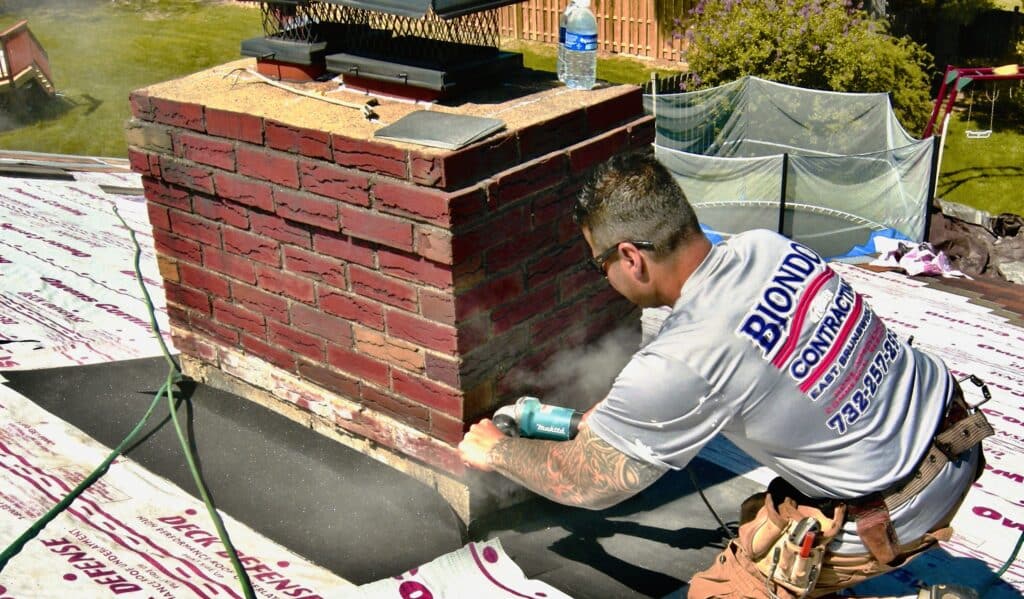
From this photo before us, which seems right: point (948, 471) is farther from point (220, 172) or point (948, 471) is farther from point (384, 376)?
point (220, 172)

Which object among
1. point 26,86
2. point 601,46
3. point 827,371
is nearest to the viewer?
point 827,371

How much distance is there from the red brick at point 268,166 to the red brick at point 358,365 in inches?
22.1

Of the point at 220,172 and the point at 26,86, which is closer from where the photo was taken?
the point at 220,172

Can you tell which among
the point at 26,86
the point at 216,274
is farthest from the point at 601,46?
the point at 216,274

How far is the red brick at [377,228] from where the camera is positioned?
9.16ft

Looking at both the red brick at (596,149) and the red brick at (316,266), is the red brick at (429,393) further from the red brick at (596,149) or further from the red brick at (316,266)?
the red brick at (596,149)

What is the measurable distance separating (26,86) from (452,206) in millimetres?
18599

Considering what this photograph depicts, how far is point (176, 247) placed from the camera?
3.59 metres

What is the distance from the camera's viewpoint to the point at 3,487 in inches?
118

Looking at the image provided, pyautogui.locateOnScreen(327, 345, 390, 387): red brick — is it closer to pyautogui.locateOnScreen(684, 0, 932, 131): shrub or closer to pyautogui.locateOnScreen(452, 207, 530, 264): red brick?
pyautogui.locateOnScreen(452, 207, 530, 264): red brick

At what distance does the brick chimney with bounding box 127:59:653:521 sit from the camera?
281cm

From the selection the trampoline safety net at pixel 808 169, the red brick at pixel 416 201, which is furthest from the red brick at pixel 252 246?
the trampoline safety net at pixel 808 169

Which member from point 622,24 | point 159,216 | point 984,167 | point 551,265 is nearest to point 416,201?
point 551,265

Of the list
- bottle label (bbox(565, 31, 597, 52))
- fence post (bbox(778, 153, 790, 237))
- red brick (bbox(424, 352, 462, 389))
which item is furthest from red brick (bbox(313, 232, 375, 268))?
fence post (bbox(778, 153, 790, 237))
